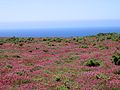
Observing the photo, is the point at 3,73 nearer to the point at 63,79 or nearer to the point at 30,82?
the point at 30,82

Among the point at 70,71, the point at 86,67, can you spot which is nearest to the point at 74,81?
the point at 70,71

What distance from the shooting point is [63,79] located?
57.2 feet

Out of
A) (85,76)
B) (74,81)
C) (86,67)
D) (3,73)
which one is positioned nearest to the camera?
(74,81)

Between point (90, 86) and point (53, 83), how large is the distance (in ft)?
7.46

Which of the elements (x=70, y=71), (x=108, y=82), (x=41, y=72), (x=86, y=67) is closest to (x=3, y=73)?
(x=41, y=72)

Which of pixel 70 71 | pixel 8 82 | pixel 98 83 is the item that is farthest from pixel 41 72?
pixel 98 83

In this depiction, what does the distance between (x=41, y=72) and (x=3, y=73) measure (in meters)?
2.71

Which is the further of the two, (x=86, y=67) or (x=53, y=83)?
(x=86, y=67)

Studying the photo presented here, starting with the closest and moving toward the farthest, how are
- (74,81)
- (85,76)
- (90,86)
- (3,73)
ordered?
(90,86), (74,81), (85,76), (3,73)

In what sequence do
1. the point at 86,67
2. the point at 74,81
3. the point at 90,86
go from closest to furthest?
the point at 90,86, the point at 74,81, the point at 86,67

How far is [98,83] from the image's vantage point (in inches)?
629

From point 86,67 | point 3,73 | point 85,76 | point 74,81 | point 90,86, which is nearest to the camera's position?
point 90,86

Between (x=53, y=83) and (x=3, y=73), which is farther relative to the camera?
(x=3, y=73)

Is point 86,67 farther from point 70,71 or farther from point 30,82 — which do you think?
point 30,82
